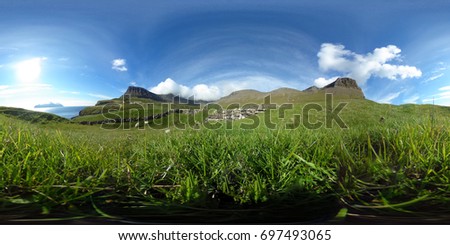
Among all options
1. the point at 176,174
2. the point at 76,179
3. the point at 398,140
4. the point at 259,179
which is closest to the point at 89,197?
the point at 76,179

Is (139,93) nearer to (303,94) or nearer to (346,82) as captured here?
(303,94)

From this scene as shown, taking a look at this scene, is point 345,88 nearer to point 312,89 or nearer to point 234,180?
point 312,89

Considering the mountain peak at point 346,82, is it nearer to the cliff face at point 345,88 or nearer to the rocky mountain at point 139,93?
the cliff face at point 345,88

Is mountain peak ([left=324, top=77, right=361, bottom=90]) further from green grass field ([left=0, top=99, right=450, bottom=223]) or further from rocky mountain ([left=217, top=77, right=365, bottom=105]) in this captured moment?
green grass field ([left=0, top=99, right=450, bottom=223])

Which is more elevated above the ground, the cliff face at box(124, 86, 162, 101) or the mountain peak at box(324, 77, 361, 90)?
the mountain peak at box(324, 77, 361, 90)

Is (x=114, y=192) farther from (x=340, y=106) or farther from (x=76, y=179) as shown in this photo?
(x=340, y=106)

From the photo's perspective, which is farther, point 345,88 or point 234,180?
point 345,88

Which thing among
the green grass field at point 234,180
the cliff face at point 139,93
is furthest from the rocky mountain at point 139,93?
the green grass field at point 234,180

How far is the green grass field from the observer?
2.13 ft

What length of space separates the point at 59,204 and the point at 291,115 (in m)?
0.65

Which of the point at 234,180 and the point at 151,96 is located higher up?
the point at 151,96

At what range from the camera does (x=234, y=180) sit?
657 millimetres

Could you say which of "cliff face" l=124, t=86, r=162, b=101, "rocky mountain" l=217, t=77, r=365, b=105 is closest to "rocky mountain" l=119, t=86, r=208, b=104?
"cliff face" l=124, t=86, r=162, b=101

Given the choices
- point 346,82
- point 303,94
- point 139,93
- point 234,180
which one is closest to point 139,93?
point 139,93
